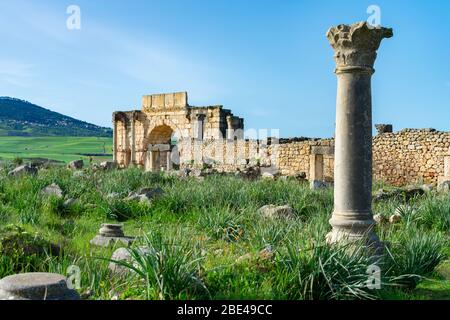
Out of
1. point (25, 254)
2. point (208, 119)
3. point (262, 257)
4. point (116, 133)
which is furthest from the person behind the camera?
point (116, 133)

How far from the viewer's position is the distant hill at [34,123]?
7044cm

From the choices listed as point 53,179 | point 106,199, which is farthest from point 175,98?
point 106,199

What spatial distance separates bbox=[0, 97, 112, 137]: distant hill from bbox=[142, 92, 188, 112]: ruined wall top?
42.5 meters

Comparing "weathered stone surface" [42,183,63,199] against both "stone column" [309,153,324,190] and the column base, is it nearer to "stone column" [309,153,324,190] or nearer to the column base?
the column base

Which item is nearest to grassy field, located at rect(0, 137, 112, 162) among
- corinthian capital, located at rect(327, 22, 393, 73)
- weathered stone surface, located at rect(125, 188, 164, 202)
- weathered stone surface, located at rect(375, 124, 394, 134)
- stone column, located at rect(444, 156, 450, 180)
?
weathered stone surface, located at rect(375, 124, 394, 134)

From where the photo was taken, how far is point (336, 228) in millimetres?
6418

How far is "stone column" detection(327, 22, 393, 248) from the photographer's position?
638 cm

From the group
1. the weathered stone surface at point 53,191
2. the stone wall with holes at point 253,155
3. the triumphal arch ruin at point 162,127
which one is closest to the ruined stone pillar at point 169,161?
the triumphal arch ruin at point 162,127

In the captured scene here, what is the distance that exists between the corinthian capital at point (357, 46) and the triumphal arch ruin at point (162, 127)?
17.7 m

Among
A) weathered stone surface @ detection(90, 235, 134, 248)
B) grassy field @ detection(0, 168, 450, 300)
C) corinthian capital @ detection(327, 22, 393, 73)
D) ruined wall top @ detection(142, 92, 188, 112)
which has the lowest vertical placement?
weathered stone surface @ detection(90, 235, 134, 248)

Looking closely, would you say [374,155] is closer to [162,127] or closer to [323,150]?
[323,150]

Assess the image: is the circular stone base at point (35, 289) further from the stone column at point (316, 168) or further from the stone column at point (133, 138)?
the stone column at point (133, 138)

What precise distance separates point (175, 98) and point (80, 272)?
76.8 feet

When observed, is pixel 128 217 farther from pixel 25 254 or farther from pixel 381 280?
pixel 381 280
